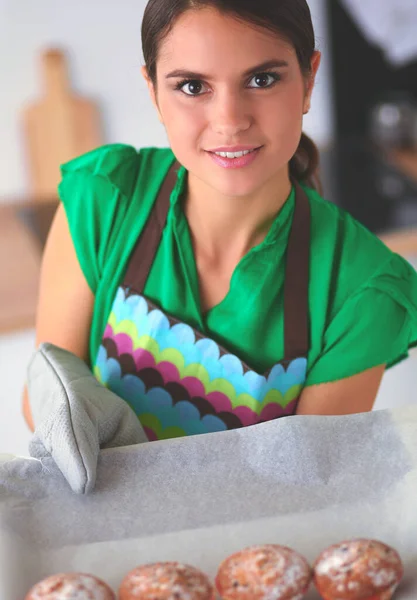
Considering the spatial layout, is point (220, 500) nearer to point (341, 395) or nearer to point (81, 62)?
point (341, 395)

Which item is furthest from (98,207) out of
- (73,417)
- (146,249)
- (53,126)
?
(53,126)

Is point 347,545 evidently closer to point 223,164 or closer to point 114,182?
point 223,164

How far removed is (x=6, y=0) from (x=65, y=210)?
1301 millimetres

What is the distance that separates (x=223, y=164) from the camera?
2.67ft

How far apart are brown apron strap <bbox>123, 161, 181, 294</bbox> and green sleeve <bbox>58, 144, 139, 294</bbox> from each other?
0.03m

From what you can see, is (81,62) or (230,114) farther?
(81,62)

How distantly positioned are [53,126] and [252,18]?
1.48 metres

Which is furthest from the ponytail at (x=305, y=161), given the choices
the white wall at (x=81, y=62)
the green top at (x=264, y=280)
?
the white wall at (x=81, y=62)

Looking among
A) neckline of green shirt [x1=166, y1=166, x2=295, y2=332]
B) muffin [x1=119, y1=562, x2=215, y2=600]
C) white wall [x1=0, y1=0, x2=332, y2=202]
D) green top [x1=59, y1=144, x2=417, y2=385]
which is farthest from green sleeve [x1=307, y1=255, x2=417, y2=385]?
white wall [x1=0, y1=0, x2=332, y2=202]

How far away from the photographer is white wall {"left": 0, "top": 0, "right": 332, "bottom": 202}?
2.13 meters

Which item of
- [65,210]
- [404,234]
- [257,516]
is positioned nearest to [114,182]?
[65,210]

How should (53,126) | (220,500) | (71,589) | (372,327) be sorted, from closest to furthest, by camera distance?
(71,589) → (220,500) → (372,327) → (53,126)

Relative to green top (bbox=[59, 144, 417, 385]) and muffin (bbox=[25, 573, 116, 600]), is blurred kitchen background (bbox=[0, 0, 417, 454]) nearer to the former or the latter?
green top (bbox=[59, 144, 417, 385])

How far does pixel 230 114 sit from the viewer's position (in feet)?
2.55
